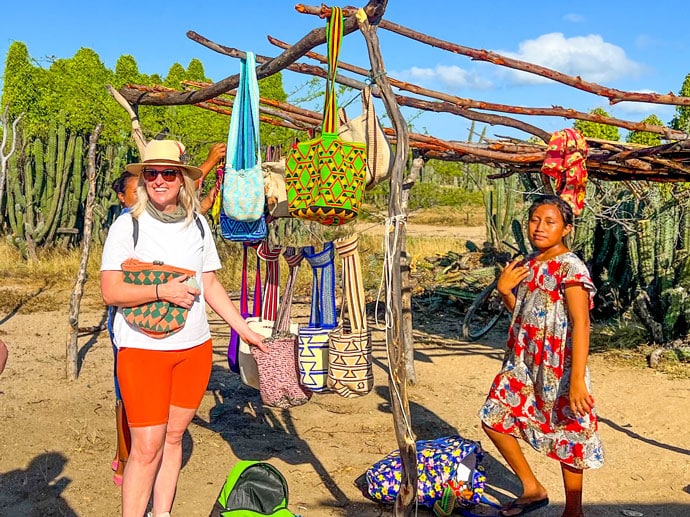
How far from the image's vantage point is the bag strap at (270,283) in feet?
12.4

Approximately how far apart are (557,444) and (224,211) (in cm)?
188

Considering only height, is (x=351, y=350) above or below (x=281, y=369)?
above

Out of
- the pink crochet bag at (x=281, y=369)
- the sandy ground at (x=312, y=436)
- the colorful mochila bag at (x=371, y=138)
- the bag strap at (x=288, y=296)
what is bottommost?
the sandy ground at (x=312, y=436)

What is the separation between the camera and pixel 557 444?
3131 mm

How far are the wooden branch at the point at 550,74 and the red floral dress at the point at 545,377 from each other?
1.20 meters

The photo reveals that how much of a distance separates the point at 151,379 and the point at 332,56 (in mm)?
1480

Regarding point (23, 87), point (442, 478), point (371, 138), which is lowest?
point (442, 478)

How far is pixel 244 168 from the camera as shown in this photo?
11.0 ft

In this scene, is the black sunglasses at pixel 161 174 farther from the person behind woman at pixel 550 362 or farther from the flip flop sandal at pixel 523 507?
the flip flop sandal at pixel 523 507

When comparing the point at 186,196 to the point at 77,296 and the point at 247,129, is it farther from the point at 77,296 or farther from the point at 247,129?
the point at 77,296

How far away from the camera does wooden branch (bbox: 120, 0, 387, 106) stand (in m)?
2.95

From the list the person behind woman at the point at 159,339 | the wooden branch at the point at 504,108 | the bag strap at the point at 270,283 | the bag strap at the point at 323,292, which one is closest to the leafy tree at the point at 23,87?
the wooden branch at the point at 504,108

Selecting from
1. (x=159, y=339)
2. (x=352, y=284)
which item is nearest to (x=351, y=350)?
(x=352, y=284)

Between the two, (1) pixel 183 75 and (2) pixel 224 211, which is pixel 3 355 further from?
(1) pixel 183 75
